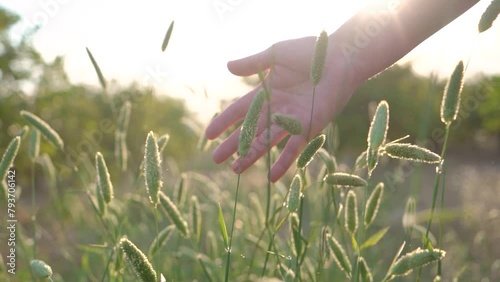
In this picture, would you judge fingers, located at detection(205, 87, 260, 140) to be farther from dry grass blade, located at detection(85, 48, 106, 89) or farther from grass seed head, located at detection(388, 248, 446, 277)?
grass seed head, located at detection(388, 248, 446, 277)

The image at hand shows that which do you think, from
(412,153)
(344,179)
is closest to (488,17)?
(412,153)

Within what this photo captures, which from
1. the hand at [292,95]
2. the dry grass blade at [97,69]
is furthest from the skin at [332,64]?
the dry grass blade at [97,69]

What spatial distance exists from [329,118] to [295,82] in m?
0.16

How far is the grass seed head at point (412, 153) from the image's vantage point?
1.04 metres

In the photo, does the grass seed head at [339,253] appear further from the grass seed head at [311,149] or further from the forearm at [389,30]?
the forearm at [389,30]

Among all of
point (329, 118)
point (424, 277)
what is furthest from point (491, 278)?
point (329, 118)

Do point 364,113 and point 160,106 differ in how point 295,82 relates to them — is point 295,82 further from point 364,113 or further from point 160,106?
point 364,113

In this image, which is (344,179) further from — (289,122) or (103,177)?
(103,177)

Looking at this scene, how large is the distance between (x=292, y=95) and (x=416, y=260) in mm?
890

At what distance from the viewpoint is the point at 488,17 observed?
1054 millimetres

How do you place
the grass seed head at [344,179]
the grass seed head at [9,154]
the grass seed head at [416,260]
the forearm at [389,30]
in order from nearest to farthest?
the grass seed head at [416,260] → the grass seed head at [344,179] → the grass seed head at [9,154] → the forearm at [389,30]

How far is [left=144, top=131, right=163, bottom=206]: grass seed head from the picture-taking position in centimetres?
96

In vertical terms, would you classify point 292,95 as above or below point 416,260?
above

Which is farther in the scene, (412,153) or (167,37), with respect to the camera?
(167,37)
